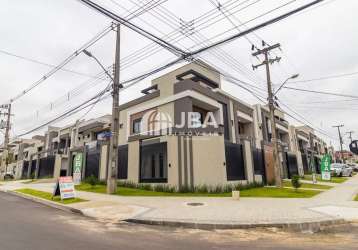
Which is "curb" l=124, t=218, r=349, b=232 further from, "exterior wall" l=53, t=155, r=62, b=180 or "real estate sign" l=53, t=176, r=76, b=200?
"exterior wall" l=53, t=155, r=62, b=180

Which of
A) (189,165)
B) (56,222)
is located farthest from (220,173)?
(56,222)

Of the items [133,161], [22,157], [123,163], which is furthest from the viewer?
[22,157]

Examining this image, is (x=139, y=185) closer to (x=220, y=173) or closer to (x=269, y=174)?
(x=220, y=173)

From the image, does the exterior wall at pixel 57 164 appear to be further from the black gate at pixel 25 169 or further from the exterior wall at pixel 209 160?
the exterior wall at pixel 209 160

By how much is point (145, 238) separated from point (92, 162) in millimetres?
21598

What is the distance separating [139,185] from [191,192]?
15.4ft

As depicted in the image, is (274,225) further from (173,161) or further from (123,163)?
(123,163)

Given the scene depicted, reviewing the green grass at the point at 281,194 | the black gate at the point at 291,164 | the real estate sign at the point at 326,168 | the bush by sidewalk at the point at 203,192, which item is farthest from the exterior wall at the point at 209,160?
the black gate at the point at 291,164

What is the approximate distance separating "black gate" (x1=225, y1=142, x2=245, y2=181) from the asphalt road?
11.0 metres

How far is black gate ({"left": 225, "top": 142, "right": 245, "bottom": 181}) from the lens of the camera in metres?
18.8

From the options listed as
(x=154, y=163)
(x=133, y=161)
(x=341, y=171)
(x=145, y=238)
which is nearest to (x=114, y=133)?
(x=154, y=163)

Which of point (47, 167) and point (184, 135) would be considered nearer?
point (184, 135)

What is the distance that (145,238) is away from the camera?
21.8ft

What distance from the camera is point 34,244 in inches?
222
